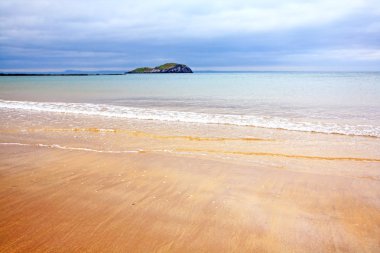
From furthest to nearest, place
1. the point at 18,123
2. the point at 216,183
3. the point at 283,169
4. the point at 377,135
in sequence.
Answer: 1. the point at 18,123
2. the point at 377,135
3. the point at 283,169
4. the point at 216,183

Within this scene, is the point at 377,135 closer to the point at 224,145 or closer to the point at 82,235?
the point at 224,145

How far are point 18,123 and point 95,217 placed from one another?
11.2 metres

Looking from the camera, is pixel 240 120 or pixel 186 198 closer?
pixel 186 198

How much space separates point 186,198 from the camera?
16.9ft

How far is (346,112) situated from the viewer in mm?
18328

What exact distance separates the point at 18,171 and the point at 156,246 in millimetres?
4155

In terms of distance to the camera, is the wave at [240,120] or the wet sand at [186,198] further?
the wave at [240,120]

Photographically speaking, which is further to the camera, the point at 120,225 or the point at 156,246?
the point at 120,225

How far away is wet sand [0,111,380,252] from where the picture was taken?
384 cm

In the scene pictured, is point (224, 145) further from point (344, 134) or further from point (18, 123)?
point (18, 123)

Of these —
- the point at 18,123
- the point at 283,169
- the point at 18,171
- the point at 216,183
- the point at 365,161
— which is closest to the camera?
the point at 216,183

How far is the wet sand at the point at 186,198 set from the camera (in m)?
3.84

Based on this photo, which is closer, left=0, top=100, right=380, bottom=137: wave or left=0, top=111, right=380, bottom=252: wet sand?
left=0, top=111, right=380, bottom=252: wet sand

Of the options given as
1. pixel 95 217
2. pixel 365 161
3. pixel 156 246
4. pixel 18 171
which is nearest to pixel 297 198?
pixel 156 246
